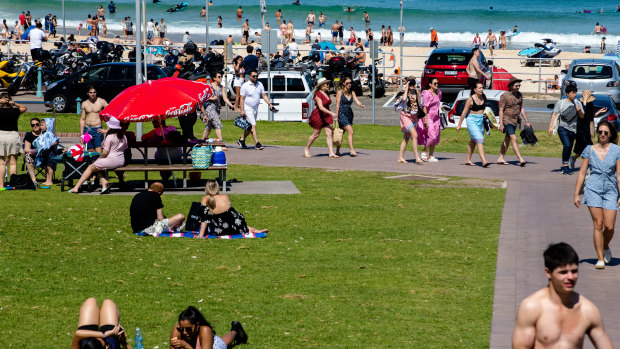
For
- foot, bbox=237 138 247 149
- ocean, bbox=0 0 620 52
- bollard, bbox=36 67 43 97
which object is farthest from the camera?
ocean, bbox=0 0 620 52

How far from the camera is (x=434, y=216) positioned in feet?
46.2

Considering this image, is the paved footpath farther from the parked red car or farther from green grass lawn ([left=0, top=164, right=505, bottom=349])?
the parked red car

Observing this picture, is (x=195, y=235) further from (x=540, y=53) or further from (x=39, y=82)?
(x=540, y=53)

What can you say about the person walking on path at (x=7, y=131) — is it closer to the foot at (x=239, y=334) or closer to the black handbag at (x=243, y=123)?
the black handbag at (x=243, y=123)

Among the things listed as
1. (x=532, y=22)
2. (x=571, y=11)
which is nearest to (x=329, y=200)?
(x=532, y=22)

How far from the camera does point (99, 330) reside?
25.1 feet

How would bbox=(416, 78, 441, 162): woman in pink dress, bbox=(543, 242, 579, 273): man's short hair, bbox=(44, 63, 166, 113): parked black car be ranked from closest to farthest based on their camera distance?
bbox=(543, 242, 579, 273): man's short hair, bbox=(416, 78, 441, 162): woman in pink dress, bbox=(44, 63, 166, 113): parked black car

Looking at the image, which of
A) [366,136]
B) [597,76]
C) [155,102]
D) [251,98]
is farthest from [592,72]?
[155,102]

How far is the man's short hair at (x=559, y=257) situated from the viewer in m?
5.38

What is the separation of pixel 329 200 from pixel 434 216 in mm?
2045

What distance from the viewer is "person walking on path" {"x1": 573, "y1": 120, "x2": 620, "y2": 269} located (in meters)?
10.3

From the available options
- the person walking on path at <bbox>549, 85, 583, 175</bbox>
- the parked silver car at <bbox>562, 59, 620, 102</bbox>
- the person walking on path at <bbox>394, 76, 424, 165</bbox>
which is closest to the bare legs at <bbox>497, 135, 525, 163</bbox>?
the person walking on path at <bbox>549, 85, 583, 175</bbox>

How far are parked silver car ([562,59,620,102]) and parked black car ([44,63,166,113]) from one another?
46.6 ft

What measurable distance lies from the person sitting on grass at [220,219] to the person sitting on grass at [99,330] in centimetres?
453
